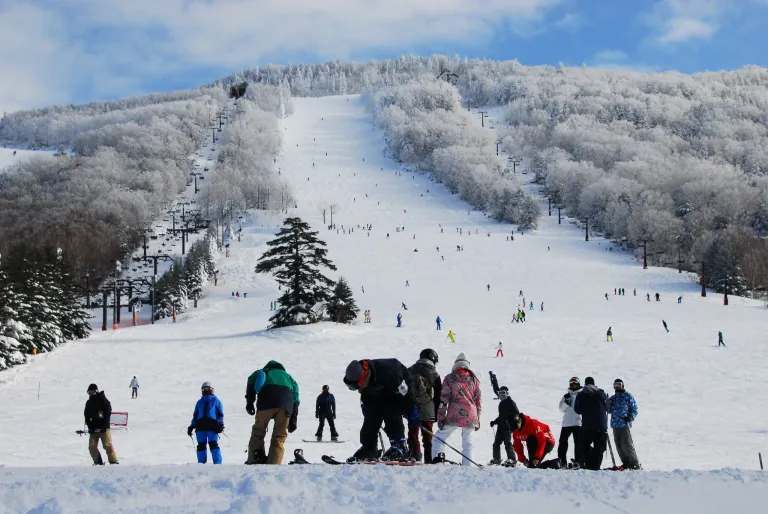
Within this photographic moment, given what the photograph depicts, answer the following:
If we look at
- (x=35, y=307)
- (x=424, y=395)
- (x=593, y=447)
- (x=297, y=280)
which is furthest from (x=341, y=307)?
(x=424, y=395)

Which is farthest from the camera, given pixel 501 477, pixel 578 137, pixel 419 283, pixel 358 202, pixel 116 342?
pixel 578 137

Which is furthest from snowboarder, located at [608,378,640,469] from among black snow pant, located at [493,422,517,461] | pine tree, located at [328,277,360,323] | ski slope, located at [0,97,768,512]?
pine tree, located at [328,277,360,323]

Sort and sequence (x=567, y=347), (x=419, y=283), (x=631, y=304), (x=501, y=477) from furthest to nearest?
(x=419, y=283) < (x=631, y=304) < (x=567, y=347) < (x=501, y=477)

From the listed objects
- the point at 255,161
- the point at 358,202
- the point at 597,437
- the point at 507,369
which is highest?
the point at 255,161

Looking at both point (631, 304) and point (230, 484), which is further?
point (631, 304)

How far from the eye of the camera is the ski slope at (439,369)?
604cm

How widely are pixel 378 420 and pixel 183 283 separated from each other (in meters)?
62.7

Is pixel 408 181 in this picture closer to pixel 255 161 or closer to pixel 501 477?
pixel 255 161

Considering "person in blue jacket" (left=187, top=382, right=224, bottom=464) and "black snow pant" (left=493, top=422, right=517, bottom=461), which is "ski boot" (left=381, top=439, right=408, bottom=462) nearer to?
"person in blue jacket" (left=187, top=382, right=224, bottom=464)

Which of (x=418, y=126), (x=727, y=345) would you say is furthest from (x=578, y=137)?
(x=727, y=345)

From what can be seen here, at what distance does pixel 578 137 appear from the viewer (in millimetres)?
184875

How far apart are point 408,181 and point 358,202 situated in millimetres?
28153

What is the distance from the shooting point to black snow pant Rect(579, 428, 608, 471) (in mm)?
9648

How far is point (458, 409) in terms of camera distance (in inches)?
340
